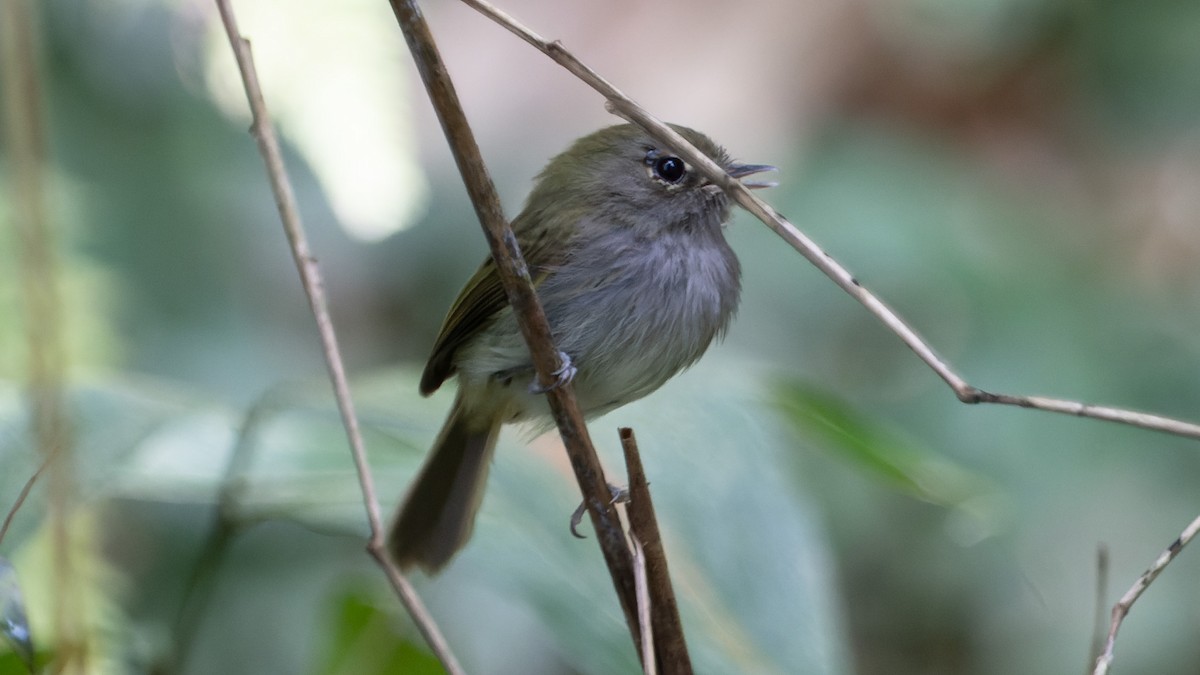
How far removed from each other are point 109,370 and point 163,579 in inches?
20.1

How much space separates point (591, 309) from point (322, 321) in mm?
722

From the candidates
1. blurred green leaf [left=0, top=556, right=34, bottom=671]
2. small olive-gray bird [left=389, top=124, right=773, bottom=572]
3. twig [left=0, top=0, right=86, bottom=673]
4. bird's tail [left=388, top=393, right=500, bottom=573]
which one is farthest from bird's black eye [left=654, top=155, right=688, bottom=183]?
blurred green leaf [left=0, top=556, right=34, bottom=671]

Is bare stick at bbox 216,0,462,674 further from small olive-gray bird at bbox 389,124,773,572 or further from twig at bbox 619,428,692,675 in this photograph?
small olive-gray bird at bbox 389,124,773,572

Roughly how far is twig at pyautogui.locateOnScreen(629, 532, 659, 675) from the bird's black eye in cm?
124

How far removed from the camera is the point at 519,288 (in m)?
1.67

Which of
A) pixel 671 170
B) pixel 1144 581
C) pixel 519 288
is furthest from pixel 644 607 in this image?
pixel 671 170

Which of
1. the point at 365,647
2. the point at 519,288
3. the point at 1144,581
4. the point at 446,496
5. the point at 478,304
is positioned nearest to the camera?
the point at 1144,581

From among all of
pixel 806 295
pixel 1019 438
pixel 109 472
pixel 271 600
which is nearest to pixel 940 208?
pixel 806 295

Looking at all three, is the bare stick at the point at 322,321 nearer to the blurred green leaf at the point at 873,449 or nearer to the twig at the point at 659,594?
the twig at the point at 659,594

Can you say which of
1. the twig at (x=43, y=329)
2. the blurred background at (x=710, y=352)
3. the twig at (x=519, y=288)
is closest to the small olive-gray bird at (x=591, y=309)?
the blurred background at (x=710, y=352)

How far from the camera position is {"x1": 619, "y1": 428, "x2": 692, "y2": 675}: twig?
5.39ft

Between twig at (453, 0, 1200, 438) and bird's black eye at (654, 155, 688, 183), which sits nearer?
twig at (453, 0, 1200, 438)

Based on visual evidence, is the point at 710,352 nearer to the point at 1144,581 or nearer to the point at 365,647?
the point at 365,647

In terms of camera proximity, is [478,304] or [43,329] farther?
[478,304]
